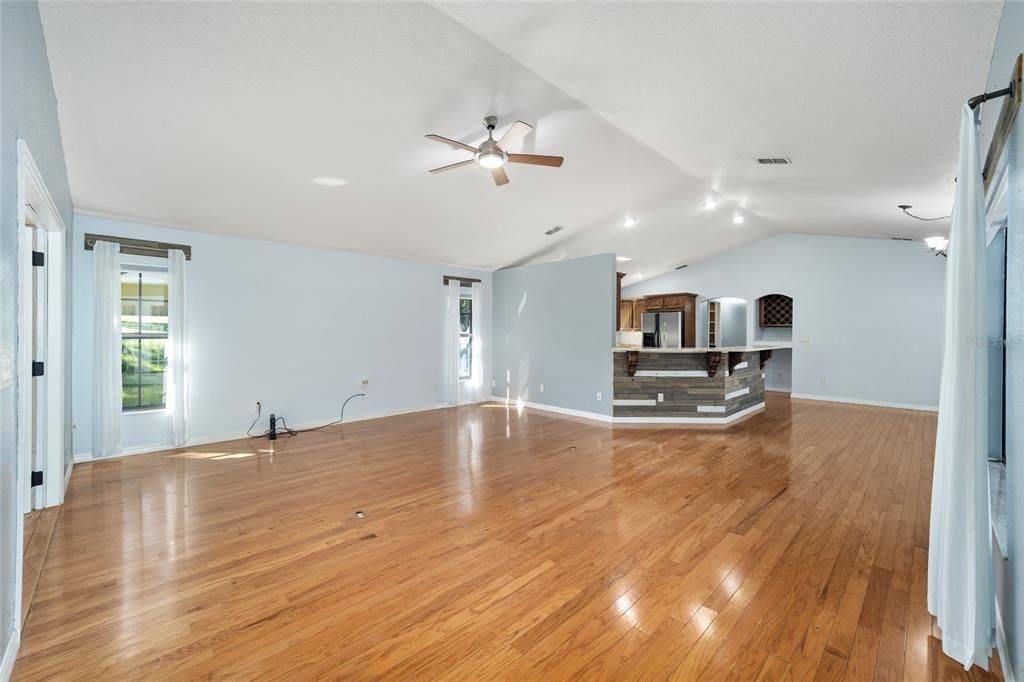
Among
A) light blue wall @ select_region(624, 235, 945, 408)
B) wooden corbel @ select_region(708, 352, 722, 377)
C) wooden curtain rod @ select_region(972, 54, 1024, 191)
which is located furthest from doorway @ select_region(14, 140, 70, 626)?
light blue wall @ select_region(624, 235, 945, 408)

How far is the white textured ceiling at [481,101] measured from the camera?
2400mm

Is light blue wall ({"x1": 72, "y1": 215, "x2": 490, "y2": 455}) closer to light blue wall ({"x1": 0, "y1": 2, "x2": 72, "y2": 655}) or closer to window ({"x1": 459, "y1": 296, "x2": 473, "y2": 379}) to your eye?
window ({"x1": 459, "y1": 296, "x2": 473, "y2": 379})

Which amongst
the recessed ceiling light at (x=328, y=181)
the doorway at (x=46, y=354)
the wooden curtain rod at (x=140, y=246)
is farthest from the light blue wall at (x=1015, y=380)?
the wooden curtain rod at (x=140, y=246)

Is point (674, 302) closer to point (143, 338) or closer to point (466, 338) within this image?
point (466, 338)

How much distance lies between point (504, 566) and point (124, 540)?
2.48 m

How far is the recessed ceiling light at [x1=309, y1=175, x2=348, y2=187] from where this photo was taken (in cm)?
442

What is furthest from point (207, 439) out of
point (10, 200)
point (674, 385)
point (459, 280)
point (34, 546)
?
point (674, 385)

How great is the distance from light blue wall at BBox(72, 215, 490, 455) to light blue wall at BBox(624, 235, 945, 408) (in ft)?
22.2

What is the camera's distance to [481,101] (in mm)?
3625

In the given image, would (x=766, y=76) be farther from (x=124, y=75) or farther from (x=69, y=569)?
(x=69, y=569)

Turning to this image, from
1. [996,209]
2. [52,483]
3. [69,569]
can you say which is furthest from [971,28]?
[52,483]

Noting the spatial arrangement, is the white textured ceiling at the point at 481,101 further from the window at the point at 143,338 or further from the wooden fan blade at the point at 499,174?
the window at the point at 143,338

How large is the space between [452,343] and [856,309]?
7.41 meters

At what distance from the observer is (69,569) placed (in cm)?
250
